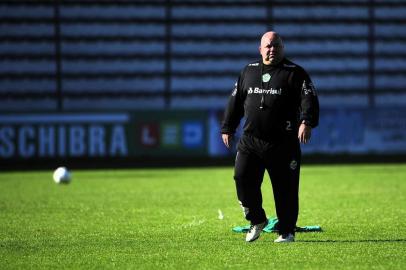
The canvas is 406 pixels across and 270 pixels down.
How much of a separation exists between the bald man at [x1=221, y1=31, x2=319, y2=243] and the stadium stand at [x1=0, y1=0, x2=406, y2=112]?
1913 cm

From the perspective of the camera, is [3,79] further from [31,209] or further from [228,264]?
[228,264]

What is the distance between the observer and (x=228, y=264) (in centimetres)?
757

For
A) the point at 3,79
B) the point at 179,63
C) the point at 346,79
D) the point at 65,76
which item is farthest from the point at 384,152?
the point at 3,79

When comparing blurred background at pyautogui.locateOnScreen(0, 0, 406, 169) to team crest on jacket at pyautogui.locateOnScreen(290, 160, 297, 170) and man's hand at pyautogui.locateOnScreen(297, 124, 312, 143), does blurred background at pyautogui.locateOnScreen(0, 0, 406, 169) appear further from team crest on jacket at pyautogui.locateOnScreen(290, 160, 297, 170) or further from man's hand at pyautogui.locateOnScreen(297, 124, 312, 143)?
man's hand at pyautogui.locateOnScreen(297, 124, 312, 143)

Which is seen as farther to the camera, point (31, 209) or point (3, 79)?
point (3, 79)

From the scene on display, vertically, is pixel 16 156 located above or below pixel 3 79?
below

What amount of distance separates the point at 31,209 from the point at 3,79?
633 inches

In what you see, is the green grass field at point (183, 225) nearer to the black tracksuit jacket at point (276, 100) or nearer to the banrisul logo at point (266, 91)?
the black tracksuit jacket at point (276, 100)

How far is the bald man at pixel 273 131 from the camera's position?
8.83 meters

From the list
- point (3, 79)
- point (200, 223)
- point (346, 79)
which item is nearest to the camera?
point (200, 223)

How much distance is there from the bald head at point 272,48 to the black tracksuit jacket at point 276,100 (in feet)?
0.28

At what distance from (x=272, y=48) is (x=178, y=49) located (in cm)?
2104

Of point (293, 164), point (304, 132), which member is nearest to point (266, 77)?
point (304, 132)

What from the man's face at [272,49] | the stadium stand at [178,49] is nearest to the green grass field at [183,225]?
the man's face at [272,49]
